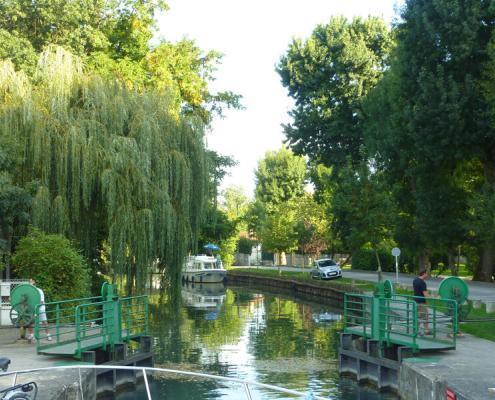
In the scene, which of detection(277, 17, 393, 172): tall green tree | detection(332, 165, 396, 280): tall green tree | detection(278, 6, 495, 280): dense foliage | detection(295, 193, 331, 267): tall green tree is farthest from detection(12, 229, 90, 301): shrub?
detection(295, 193, 331, 267): tall green tree

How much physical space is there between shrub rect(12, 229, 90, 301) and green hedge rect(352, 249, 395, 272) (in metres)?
43.9

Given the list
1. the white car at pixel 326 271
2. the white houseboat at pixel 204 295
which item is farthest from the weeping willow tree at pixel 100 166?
the white car at pixel 326 271

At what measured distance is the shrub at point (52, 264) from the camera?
2333cm

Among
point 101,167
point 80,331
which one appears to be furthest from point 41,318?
point 101,167

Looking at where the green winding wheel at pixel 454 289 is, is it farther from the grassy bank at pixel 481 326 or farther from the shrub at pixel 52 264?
the shrub at pixel 52 264

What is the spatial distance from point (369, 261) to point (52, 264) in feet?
162

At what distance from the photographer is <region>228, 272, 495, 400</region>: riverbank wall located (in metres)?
13.9

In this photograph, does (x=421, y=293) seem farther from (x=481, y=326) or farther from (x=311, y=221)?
(x=311, y=221)

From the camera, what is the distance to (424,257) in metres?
53.0

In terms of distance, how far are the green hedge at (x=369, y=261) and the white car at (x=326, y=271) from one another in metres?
7.28

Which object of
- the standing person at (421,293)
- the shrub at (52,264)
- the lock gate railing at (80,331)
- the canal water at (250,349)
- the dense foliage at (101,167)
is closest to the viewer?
the lock gate railing at (80,331)

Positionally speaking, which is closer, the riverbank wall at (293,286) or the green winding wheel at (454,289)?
the green winding wheel at (454,289)

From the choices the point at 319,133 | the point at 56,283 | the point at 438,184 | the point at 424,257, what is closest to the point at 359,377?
the point at 56,283

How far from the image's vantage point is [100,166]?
25125 millimetres
